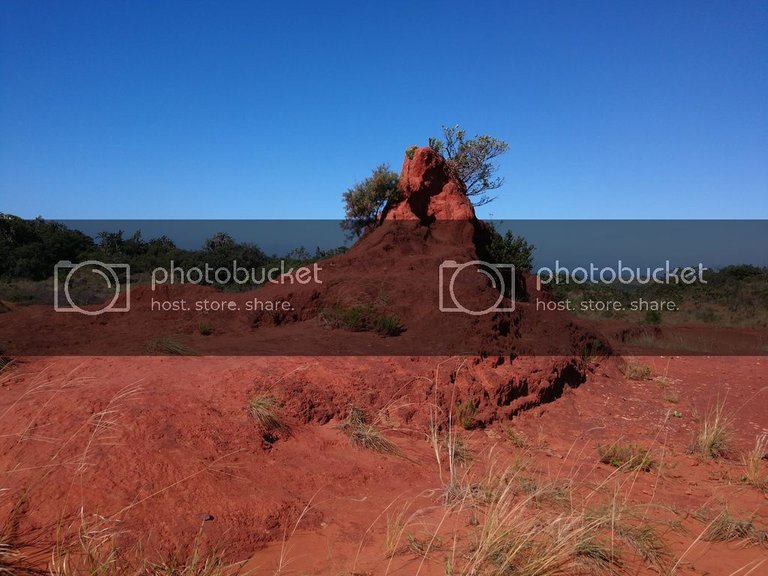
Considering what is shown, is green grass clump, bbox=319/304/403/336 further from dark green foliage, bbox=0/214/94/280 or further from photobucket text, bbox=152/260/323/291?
dark green foliage, bbox=0/214/94/280

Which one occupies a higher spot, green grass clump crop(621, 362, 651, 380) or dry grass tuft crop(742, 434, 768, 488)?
green grass clump crop(621, 362, 651, 380)

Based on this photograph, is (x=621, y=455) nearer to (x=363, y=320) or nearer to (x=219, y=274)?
(x=363, y=320)

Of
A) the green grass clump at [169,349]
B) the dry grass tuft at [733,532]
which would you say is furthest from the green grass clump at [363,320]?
the dry grass tuft at [733,532]

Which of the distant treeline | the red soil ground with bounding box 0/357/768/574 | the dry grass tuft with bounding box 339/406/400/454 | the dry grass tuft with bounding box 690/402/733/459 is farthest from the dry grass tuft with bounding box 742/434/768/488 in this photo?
the distant treeline

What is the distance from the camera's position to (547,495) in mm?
4090

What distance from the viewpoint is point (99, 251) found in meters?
28.8

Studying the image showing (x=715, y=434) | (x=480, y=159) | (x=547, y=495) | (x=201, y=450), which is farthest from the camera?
(x=480, y=159)

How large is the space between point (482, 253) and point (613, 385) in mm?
4936

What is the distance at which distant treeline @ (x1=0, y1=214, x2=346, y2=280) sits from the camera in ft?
76.3

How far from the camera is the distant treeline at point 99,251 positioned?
23.2 m

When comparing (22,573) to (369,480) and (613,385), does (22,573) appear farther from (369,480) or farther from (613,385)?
(613,385)

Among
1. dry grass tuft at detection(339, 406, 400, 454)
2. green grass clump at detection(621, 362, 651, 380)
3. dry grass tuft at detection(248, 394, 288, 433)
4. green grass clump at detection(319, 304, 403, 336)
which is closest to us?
dry grass tuft at detection(248, 394, 288, 433)

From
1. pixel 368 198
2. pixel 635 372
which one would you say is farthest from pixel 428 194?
pixel 635 372

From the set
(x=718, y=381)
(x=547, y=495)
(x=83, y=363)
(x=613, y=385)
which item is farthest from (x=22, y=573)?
(x=718, y=381)
